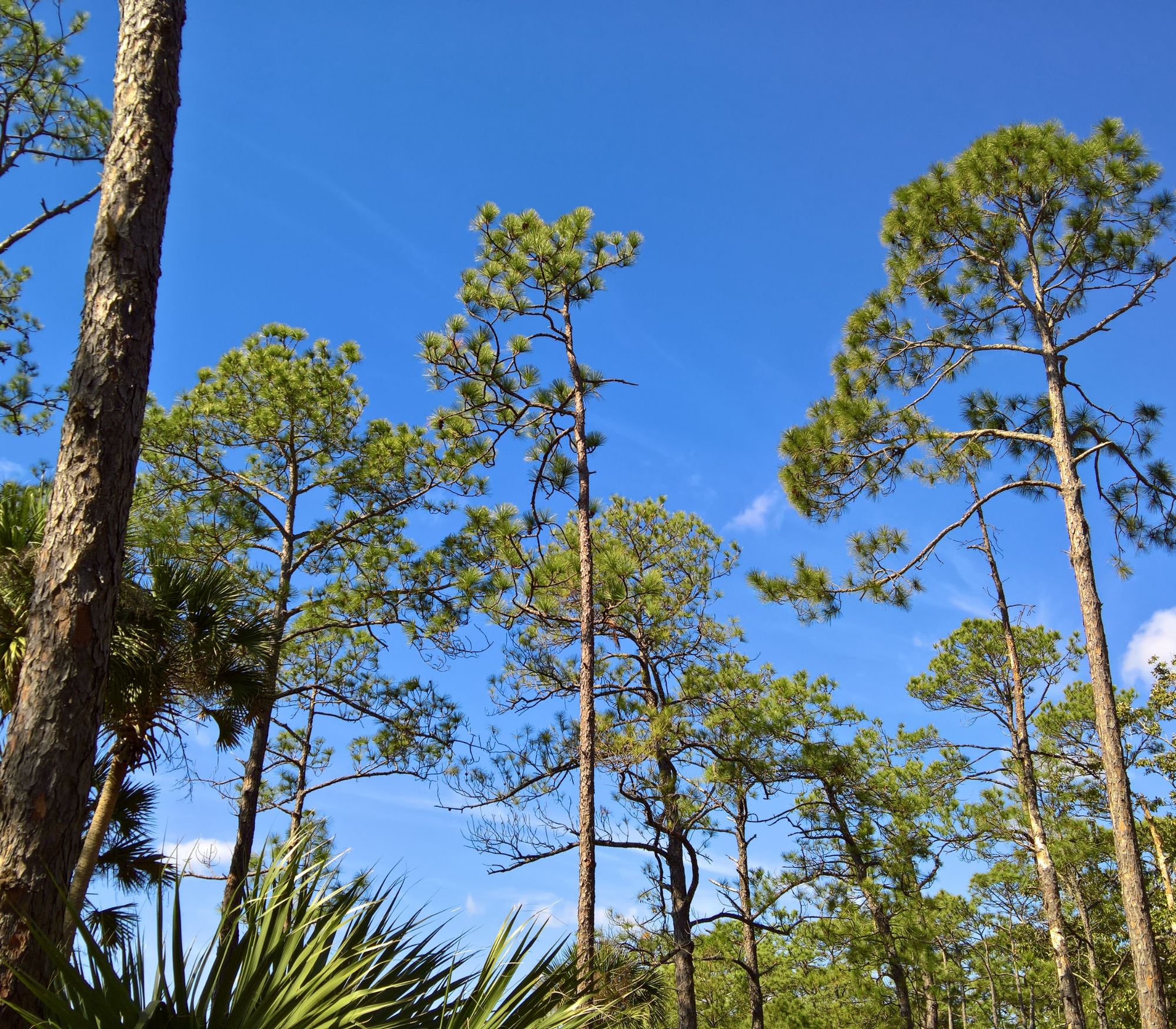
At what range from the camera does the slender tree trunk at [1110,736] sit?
296 inches

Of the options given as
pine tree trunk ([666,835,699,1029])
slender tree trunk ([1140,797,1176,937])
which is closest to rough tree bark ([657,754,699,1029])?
pine tree trunk ([666,835,699,1029])

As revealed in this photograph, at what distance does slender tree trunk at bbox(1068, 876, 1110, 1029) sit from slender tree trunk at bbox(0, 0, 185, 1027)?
18.9 metres

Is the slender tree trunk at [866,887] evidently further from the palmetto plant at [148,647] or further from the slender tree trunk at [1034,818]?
the palmetto plant at [148,647]

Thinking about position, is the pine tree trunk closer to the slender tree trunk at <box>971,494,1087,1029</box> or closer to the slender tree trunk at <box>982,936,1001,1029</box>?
the slender tree trunk at <box>971,494,1087,1029</box>

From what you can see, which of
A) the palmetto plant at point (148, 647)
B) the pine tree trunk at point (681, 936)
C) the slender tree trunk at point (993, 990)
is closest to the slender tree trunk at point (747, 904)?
the pine tree trunk at point (681, 936)

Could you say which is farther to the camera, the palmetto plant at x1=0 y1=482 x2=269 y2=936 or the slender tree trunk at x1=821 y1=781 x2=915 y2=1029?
the slender tree trunk at x1=821 y1=781 x2=915 y2=1029

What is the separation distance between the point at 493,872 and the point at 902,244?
916cm

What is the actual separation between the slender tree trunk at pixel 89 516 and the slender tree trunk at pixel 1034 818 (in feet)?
33.1

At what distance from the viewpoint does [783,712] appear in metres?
12.7

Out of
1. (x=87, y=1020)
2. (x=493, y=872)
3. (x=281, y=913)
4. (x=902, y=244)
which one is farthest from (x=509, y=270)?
(x=87, y=1020)

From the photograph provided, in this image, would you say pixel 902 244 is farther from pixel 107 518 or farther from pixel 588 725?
pixel 107 518

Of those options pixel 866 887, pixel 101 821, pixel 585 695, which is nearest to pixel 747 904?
pixel 866 887

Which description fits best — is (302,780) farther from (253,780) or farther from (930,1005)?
(930,1005)

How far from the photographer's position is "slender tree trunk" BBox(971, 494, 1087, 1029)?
12672 millimetres
